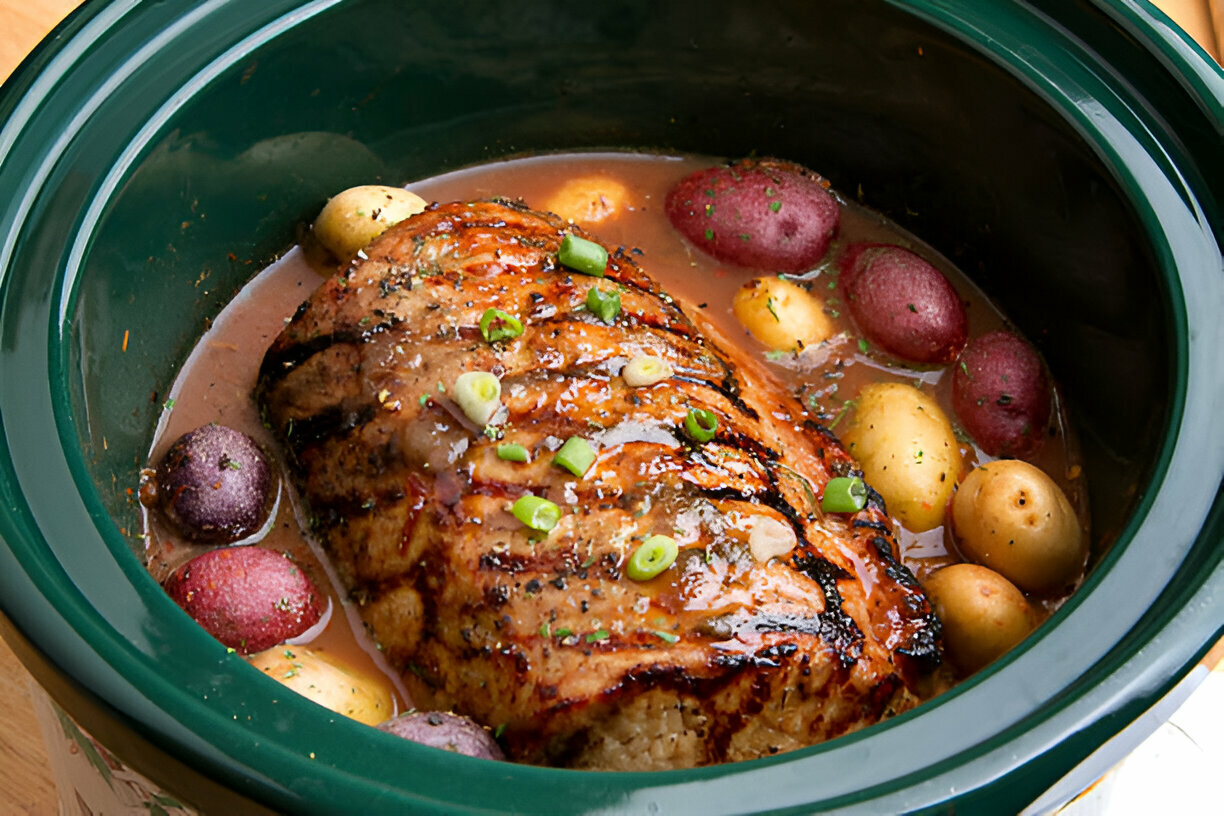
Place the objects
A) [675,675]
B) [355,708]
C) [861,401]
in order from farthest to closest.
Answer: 1. [861,401]
2. [355,708]
3. [675,675]

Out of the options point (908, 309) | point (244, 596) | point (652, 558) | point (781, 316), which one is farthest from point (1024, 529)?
point (244, 596)

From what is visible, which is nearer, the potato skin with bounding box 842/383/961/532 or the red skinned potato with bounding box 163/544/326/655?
the red skinned potato with bounding box 163/544/326/655

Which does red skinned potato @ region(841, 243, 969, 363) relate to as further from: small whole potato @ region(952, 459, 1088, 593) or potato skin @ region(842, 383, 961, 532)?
small whole potato @ region(952, 459, 1088, 593)

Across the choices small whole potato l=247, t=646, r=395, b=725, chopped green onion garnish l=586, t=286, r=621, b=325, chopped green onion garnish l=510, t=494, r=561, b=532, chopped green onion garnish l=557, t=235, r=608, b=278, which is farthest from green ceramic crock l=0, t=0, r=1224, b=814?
chopped green onion garnish l=586, t=286, r=621, b=325

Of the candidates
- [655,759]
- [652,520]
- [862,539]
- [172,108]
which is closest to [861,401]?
[862,539]

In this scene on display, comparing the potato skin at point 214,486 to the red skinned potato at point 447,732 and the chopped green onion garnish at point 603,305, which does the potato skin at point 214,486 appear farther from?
the chopped green onion garnish at point 603,305

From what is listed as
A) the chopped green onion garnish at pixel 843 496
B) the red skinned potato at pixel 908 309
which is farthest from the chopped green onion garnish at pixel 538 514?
the red skinned potato at pixel 908 309

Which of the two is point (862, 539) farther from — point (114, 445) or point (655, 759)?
point (114, 445)
